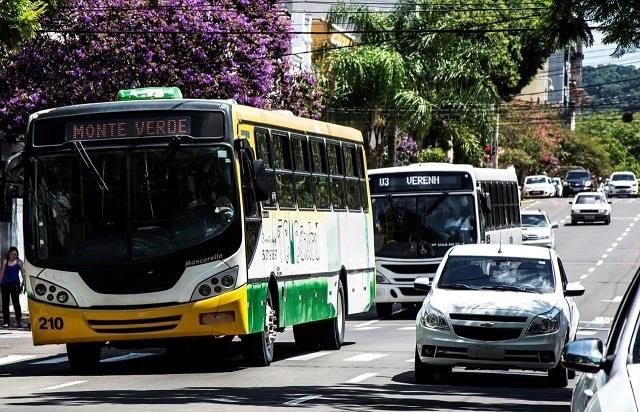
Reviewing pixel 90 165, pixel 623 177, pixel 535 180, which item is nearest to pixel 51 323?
pixel 90 165

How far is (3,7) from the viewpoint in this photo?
19.2m

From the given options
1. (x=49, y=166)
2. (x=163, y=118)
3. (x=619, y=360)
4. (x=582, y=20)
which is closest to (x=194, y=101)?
(x=163, y=118)

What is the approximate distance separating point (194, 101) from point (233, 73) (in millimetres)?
16326

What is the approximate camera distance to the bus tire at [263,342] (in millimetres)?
19953

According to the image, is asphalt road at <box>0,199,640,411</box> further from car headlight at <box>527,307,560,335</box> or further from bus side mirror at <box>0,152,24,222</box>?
bus side mirror at <box>0,152,24,222</box>

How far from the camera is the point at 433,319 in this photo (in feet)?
57.6

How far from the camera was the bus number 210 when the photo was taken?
741 inches

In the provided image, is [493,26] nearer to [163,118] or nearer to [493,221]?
[493,221]

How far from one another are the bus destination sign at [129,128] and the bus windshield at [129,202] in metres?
0.20

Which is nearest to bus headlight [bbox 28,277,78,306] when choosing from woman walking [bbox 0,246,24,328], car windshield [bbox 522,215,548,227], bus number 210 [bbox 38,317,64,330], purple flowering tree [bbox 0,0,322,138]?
bus number 210 [bbox 38,317,64,330]

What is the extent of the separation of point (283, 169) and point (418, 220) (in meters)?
12.4

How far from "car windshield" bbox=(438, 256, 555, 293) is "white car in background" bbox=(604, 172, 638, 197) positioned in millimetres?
82111

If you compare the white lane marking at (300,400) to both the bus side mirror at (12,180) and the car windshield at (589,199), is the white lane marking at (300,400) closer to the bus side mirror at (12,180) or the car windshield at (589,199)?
the bus side mirror at (12,180)

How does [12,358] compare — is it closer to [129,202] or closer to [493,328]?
[129,202]
